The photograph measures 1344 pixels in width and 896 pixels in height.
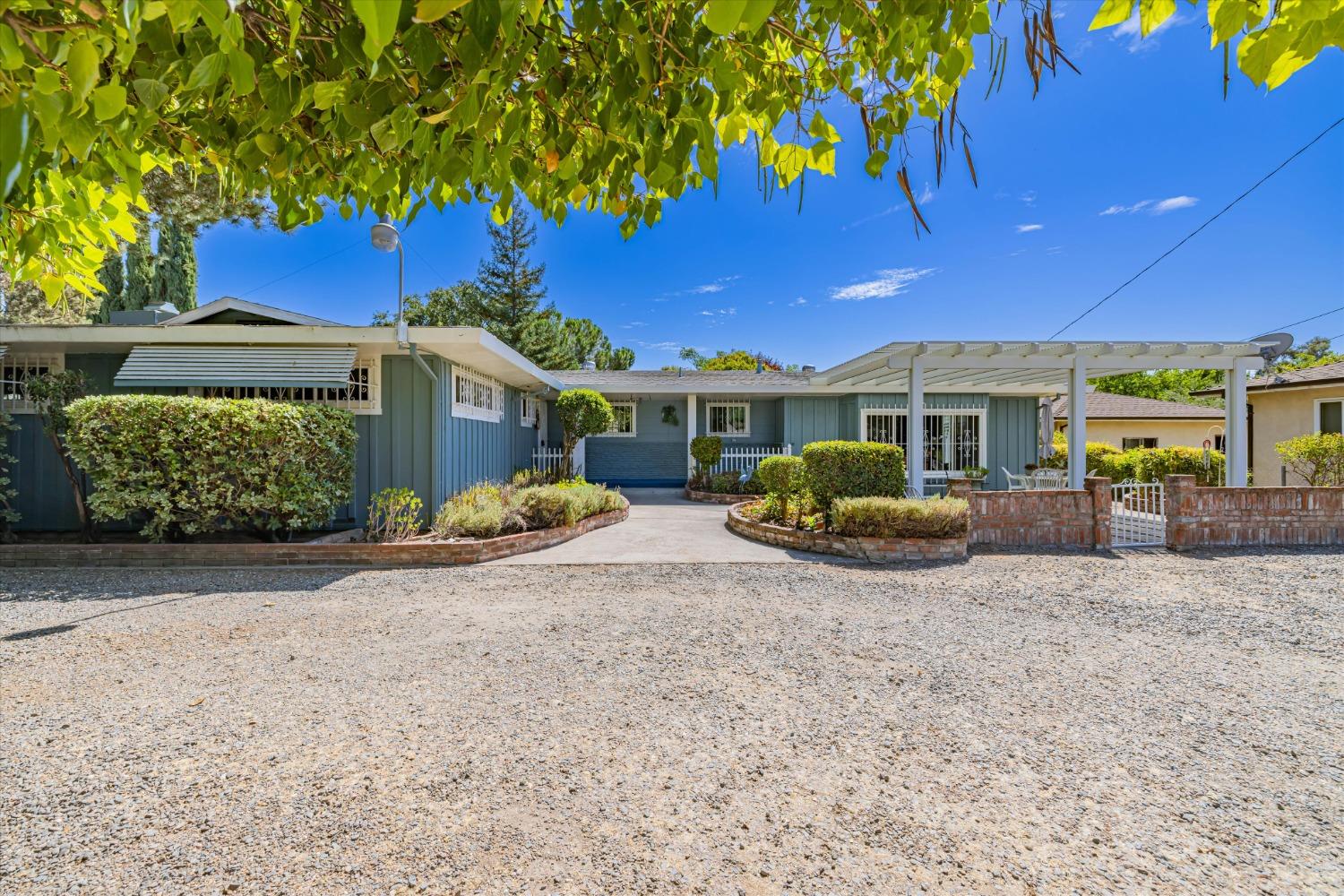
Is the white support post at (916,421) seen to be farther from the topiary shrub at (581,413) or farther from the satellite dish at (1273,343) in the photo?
the topiary shrub at (581,413)

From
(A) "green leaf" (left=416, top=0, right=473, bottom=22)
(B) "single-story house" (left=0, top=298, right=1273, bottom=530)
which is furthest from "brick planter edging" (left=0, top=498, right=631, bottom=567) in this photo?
(A) "green leaf" (left=416, top=0, right=473, bottom=22)

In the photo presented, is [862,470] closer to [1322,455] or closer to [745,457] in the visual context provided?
[745,457]

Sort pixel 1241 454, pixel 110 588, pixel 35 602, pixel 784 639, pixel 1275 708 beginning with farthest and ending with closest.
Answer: pixel 1241 454 < pixel 110 588 < pixel 35 602 < pixel 784 639 < pixel 1275 708

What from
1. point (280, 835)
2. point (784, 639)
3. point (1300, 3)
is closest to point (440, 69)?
point (1300, 3)

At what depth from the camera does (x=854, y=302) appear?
2112 cm

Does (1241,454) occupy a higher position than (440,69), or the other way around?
(440,69)

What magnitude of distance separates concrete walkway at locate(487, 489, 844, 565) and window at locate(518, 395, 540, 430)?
4334 millimetres

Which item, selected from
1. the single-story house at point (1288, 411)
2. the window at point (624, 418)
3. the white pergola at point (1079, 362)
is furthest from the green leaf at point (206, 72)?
the single-story house at point (1288, 411)

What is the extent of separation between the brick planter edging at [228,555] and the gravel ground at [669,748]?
1.47 metres

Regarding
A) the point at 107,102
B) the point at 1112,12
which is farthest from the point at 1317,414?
Result: the point at 107,102

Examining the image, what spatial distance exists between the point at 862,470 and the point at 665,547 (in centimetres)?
285

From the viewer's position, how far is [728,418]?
53.1 ft

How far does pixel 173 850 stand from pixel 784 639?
3223mm

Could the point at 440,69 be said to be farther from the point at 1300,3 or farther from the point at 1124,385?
the point at 1124,385
